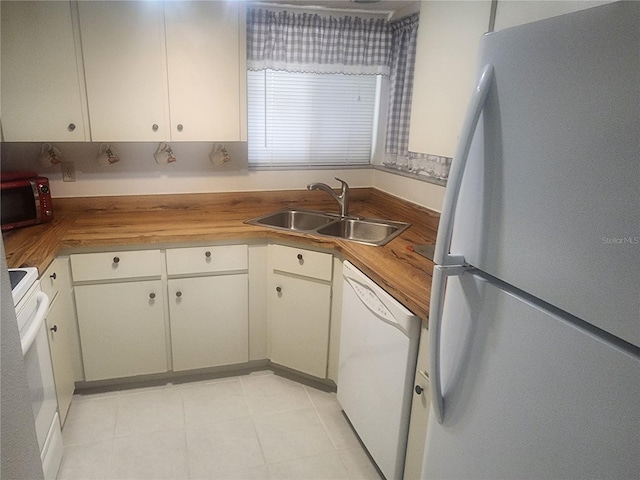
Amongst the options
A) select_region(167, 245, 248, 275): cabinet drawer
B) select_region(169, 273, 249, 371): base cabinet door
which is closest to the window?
select_region(167, 245, 248, 275): cabinet drawer

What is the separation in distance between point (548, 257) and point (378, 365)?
109cm

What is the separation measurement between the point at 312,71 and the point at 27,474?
8.00ft

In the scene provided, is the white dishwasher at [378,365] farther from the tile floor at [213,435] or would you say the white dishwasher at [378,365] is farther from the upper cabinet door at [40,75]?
the upper cabinet door at [40,75]

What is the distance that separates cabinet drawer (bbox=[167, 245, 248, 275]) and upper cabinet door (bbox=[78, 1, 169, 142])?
0.64m

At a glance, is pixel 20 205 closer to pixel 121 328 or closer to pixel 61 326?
pixel 61 326

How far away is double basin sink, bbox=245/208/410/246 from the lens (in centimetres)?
245

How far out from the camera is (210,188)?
8.84 ft

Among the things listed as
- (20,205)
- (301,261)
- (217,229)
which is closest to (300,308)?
(301,261)

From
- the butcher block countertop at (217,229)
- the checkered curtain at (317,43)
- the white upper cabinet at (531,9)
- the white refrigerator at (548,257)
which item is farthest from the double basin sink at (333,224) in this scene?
the white refrigerator at (548,257)

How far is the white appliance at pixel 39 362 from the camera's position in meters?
1.43

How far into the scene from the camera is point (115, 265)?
6.93ft

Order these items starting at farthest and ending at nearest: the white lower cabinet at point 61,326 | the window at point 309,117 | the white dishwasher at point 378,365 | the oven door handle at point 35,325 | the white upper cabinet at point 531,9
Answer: the window at point 309,117 → the white lower cabinet at point 61,326 → the white dishwasher at point 378,365 → the oven door handle at point 35,325 → the white upper cabinet at point 531,9

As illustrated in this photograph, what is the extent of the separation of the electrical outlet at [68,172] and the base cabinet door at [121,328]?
719 millimetres

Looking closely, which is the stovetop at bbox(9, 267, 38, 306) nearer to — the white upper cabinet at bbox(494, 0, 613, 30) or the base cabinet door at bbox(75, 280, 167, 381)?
the base cabinet door at bbox(75, 280, 167, 381)
